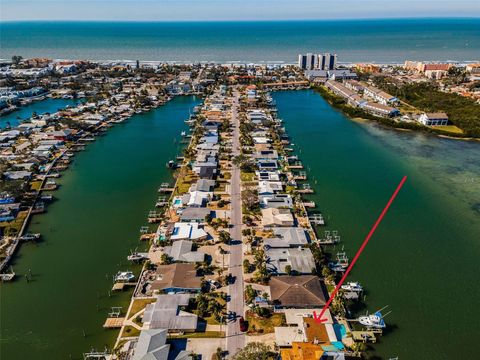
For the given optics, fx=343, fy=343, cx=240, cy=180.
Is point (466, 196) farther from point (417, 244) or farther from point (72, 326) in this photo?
point (72, 326)

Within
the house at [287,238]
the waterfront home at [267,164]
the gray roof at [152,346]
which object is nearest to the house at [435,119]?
the waterfront home at [267,164]

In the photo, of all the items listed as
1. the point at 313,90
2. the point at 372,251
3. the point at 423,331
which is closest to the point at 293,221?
the point at 372,251

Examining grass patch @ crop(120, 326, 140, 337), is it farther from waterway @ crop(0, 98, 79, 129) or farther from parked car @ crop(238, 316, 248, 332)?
waterway @ crop(0, 98, 79, 129)

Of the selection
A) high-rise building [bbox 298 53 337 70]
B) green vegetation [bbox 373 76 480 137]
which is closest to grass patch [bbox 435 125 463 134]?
green vegetation [bbox 373 76 480 137]

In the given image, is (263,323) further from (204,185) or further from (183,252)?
(204,185)

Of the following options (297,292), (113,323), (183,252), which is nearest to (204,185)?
(183,252)

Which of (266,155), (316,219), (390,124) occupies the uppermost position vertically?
(390,124)
